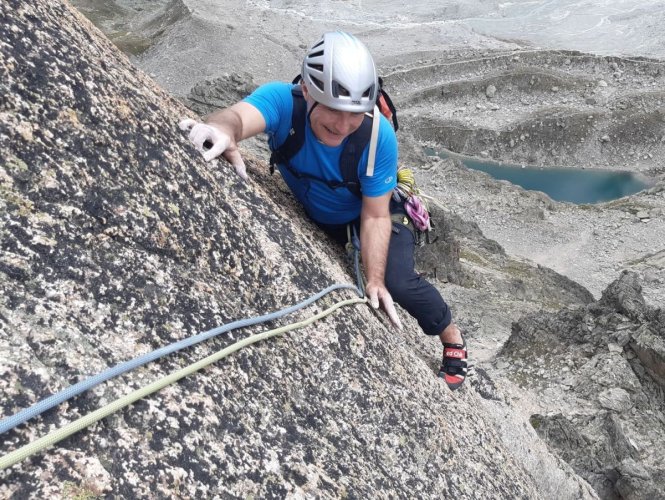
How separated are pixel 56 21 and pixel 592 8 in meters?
125

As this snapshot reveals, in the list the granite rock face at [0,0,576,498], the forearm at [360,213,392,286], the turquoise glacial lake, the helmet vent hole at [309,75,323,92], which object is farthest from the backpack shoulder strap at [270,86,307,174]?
the turquoise glacial lake

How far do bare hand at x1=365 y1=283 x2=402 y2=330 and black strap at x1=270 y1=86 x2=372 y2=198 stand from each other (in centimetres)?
104

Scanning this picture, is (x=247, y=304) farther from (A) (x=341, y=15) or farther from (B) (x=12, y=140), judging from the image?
(A) (x=341, y=15)

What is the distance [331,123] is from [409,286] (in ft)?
6.55

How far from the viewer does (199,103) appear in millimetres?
34250

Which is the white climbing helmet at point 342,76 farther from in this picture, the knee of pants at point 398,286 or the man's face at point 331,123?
the knee of pants at point 398,286

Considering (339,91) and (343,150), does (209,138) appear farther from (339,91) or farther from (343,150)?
(343,150)

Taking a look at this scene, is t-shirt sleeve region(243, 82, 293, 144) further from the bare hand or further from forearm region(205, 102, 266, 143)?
the bare hand

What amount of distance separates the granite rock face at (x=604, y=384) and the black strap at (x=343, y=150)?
778 cm

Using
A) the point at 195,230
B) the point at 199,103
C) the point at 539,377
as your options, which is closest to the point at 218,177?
the point at 195,230

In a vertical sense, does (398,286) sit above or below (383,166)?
below

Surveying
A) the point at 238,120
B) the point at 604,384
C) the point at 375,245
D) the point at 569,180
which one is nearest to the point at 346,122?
the point at 238,120

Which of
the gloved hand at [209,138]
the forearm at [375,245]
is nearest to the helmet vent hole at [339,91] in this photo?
the gloved hand at [209,138]

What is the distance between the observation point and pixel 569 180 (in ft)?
197
